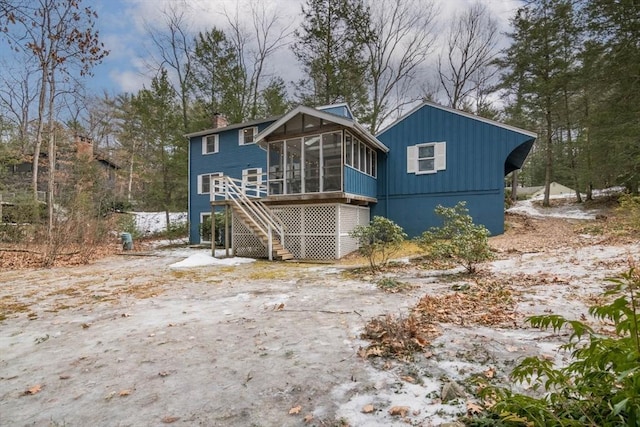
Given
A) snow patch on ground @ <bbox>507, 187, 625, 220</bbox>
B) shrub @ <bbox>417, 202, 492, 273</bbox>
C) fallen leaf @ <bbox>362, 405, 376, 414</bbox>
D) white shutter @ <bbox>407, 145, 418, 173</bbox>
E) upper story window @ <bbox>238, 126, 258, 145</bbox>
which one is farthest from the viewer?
upper story window @ <bbox>238, 126, 258, 145</bbox>

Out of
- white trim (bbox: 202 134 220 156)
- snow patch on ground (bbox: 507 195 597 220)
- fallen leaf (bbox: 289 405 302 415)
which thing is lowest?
fallen leaf (bbox: 289 405 302 415)

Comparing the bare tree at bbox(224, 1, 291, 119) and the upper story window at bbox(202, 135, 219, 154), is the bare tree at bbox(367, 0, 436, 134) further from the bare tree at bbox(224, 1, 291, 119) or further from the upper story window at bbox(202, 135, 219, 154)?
the upper story window at bbox(202, 135, 219, 154)

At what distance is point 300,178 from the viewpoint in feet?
39.9

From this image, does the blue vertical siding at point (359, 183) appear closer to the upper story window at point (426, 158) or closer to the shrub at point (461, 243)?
the upper story window at point (426, 158)

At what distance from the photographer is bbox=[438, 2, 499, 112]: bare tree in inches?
813

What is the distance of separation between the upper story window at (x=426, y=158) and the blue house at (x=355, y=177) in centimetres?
4

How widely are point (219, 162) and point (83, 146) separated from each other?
10040 millimetres

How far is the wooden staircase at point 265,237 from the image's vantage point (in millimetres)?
11164

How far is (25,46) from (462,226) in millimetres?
9435

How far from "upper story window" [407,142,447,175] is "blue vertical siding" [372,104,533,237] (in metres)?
0.17

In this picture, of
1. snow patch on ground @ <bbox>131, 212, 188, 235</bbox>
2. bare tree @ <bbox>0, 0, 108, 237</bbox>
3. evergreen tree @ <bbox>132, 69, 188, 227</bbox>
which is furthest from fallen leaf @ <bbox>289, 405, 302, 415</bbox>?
snow patch on ground @ <bbox>131, 212, 188, 235</bbox>

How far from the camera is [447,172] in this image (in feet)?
43.4

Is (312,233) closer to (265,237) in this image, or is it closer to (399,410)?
(265,237)

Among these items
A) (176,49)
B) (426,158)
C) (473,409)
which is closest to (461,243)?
(473,409)
